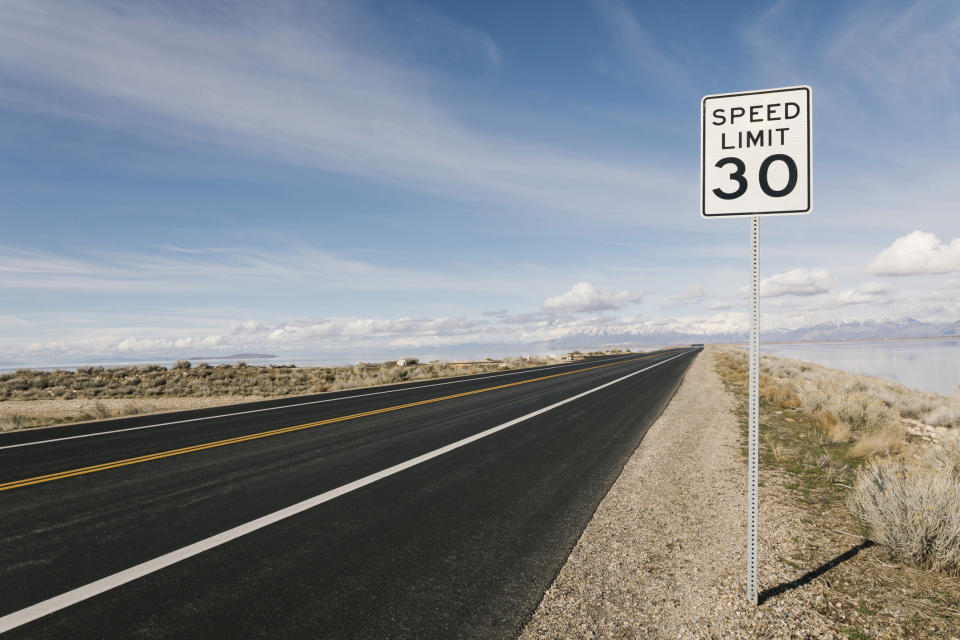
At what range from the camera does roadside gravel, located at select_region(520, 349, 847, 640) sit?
10.4ft

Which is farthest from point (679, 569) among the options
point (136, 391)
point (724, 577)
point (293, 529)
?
point (136, 391)

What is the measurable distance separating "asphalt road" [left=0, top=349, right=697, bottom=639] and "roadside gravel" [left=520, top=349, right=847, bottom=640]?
0.75 feet

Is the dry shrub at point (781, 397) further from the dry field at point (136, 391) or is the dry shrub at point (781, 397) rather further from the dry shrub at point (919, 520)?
the dry field at point (136, 391)

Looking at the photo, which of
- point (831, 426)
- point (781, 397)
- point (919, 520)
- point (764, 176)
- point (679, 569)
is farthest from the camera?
point (781, 397)

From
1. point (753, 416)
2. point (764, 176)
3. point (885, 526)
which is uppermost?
point (764, 176)

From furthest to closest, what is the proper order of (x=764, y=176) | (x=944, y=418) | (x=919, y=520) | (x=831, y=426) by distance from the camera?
(x=944, y=418) < (x=831, y=426) < (x=919, y=520) < (x=764, y=176)

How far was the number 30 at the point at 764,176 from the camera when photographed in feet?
10.7

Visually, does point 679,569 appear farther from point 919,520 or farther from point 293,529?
point 293,529

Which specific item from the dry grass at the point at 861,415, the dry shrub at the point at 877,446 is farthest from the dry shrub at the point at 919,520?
the dry grass at the point at 861,415

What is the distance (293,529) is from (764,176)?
5070mm

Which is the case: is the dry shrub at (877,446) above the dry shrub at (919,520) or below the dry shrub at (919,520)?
below

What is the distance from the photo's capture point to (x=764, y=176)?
3344 mm

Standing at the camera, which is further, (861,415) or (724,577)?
(861,415)

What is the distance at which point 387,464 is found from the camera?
7027 millimetres
